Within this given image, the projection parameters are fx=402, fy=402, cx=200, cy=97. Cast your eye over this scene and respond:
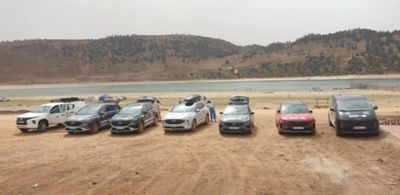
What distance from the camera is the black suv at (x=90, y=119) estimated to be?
2102cm

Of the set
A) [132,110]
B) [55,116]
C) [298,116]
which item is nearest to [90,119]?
[132,110]

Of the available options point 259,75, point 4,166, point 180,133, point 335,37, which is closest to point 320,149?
point 180,133

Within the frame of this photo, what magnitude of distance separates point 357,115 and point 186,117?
820cm

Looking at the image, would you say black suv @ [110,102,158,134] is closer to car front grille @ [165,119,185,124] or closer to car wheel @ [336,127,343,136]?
car front grille @ [165,119,185,124]

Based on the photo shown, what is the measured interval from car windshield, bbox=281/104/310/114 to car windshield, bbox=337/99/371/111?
1.72 metres

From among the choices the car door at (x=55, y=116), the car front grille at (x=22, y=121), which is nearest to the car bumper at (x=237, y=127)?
the car door at (x=55, y=116)

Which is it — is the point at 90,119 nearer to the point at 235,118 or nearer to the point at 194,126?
the point at 194,126

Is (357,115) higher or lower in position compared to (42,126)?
higher

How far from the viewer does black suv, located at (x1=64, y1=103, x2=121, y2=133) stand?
827 inches

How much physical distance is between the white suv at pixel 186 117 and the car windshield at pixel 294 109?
15.3ft

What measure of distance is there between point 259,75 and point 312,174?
4967 inches

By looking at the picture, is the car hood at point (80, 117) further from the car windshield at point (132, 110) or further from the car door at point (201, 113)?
the car door at point (201, 113)

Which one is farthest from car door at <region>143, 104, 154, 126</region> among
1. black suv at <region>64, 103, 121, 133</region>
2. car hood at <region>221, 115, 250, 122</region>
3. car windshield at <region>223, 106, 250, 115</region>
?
Result: car hood at <region>221, 115, 250, 122</region>

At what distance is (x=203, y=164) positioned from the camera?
1312 centimetres
